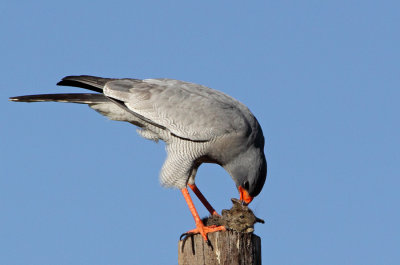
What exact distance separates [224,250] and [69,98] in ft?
13.8

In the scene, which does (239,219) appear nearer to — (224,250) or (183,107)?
(224,250)

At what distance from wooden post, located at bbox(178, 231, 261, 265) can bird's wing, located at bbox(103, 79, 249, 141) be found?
2.61m

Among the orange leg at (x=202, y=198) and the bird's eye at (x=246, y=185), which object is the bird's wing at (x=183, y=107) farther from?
the orange leg at (x=202, y=198)

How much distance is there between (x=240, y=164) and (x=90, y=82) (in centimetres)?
263

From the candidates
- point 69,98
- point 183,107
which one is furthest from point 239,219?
point 69,98

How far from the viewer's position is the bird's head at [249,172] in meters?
8.79

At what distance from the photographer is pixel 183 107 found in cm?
892

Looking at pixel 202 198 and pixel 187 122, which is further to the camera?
pixel 202 198

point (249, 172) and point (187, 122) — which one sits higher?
point (187, 122)

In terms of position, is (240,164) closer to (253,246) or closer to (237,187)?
(237,187)

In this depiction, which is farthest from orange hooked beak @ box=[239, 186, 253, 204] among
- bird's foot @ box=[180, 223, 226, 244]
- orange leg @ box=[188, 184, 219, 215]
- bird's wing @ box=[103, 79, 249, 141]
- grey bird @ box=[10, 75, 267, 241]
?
bird's foot @ box=[180, 223, 226, 244]

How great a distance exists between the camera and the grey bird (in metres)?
8.71

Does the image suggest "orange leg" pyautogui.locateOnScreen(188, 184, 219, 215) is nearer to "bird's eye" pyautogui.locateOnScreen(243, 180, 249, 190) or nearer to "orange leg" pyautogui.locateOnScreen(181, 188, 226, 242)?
"bird's eye" pyautogui.locateOnScreen(243, 180, 249, 190)

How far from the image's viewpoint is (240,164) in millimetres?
8914
